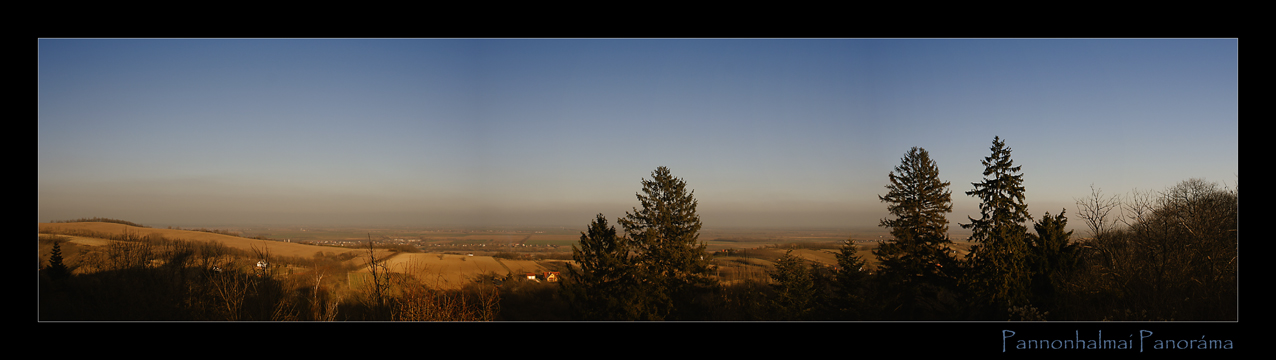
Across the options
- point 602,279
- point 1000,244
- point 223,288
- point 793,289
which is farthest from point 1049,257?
point 223,288

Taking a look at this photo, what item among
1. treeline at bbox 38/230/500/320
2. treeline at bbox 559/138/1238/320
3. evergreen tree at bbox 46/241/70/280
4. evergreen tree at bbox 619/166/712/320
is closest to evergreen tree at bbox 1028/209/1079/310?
treeline at bbox 559/138/1238/320

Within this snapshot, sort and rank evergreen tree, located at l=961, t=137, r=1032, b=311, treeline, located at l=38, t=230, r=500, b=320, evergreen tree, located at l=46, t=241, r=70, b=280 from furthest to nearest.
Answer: evergreen tree, located at l=961, t=137, r=1032, b=311 < evergreen tree, located at l=46, t=241, r=70, b=280 < treeline, located at l=38, t=230, r=500, b=320

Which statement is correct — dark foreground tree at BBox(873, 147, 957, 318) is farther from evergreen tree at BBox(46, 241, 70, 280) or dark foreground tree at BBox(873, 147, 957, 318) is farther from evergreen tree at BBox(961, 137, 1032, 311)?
evergreen tree at BBox(46, 241, 70, 280)

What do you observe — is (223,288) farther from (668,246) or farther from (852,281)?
(852,281)

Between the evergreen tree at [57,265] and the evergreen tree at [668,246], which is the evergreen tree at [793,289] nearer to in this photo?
the evergreen tree at [668,246]
